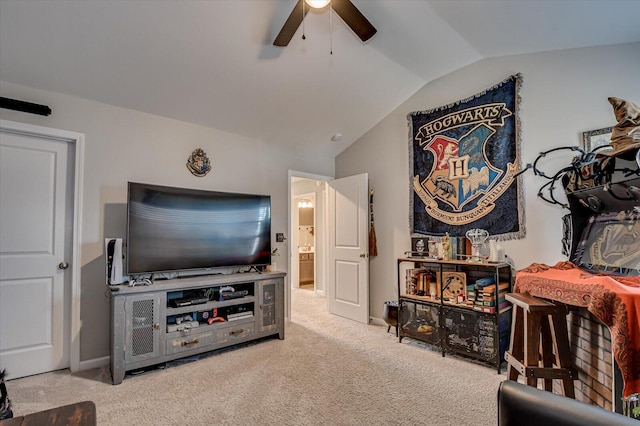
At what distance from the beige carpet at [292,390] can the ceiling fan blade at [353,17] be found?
8.44ft

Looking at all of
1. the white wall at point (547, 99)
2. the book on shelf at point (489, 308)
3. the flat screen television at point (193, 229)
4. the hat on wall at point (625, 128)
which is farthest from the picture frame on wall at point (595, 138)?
the flat screen television at point (193, 229)

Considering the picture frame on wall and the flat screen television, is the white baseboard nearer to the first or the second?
the flat screen television

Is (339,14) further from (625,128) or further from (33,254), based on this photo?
(33,254)

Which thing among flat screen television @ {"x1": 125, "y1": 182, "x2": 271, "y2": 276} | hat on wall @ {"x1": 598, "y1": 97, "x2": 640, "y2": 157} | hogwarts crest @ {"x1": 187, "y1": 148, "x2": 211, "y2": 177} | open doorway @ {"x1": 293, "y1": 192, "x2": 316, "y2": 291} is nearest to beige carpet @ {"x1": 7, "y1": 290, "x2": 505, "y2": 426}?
flat screen television @ {"x1": 125, "y1": 182, "x2": 271, "y2": 276}

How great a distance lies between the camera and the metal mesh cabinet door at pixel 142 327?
8.52 feet

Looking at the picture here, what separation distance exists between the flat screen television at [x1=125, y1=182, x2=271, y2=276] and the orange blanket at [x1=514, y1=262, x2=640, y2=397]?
283 cm

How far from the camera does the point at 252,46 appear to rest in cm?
268

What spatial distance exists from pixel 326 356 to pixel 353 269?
1451 millimetres

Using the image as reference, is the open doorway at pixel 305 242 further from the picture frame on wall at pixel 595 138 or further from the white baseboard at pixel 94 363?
the picture frame on wall at pixel 595 138

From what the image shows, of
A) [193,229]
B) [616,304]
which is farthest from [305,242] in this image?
[616,304]

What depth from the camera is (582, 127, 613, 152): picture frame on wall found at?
2.50m

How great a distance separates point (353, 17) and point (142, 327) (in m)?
2.91

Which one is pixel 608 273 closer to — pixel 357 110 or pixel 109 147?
pixel 357 110

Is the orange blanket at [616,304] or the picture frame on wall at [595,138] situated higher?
the picture frame on wall at [595,138]
